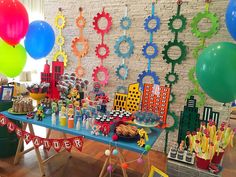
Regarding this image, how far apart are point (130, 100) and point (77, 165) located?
1.12m

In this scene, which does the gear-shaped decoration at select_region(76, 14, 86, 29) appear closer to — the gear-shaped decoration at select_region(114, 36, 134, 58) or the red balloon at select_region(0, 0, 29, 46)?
the gear-shaped decoration at select_region(114, 36, 134, 58)

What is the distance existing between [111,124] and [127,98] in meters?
0.43

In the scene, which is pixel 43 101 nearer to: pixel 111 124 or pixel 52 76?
→ pixel 52 76

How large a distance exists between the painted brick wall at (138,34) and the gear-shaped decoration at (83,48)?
76 millimetres

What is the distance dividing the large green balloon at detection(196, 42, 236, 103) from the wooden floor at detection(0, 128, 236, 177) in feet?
4.78

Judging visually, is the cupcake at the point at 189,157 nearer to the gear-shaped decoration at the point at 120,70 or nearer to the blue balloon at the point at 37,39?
the gear-shaped decoration at the point at 120,70

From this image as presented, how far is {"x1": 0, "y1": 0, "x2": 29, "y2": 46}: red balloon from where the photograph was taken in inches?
83.3

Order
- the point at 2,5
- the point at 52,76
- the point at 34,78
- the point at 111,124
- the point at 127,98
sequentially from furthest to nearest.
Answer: the point at 34,78
the point at 52,76
the point at 127,98
the point at 2,5
the point at 111,124

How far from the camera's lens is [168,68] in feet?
9.31

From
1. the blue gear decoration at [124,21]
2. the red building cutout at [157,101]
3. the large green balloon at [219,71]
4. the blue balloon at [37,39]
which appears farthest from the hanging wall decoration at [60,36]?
the large green balloon at [219,71]

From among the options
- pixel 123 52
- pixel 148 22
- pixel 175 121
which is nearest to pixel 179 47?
pixel 148 22

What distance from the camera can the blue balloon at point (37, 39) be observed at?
2.60 m

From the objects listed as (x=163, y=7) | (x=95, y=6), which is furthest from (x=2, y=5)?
(x=163, y=7)

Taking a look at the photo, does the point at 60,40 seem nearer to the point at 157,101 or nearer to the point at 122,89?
the point at 122,89
